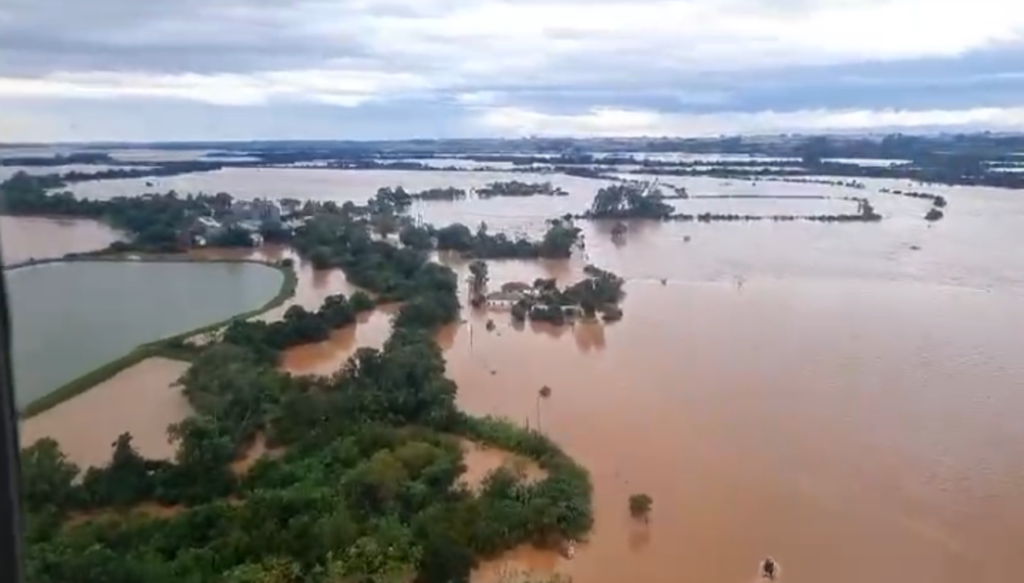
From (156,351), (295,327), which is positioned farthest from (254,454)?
(295,327)

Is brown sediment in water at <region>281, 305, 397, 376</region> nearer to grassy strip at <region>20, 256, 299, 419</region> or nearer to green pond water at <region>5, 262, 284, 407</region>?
grassy strip at <region>20, 256, 299, 419</region>

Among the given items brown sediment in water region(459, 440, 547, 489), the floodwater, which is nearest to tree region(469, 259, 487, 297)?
the floodwater

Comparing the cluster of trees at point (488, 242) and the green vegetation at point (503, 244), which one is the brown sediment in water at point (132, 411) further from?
the green vegetation at point (503, 244)

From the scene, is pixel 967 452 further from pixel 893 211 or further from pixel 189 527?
pixel 893 211

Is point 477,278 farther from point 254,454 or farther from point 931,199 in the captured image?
point 931,199

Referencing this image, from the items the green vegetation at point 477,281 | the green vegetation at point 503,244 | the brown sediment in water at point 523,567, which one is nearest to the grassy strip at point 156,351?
the green vegetation at point 477,281

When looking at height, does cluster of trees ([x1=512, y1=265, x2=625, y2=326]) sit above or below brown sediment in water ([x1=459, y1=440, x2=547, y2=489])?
above
